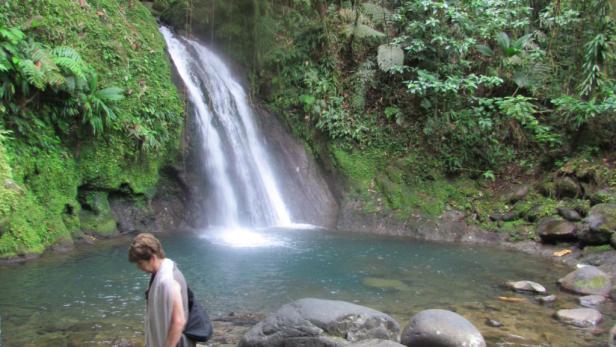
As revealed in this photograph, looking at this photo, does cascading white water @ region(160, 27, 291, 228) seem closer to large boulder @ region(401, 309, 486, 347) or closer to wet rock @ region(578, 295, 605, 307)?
wet rock @ region(578, 295, 605, 307)

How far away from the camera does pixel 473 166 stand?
42.4 feet

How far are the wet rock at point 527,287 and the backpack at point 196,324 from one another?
18.8 feet

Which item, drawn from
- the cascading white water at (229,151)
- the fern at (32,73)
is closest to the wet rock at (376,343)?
the fern at (32,73)

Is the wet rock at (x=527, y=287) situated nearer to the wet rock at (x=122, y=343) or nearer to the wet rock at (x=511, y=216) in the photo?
the wet rock at (x=511, y=216)

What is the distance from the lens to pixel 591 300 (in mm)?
7062

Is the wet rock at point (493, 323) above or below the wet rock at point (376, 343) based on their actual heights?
below

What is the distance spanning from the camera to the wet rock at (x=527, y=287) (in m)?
7.49

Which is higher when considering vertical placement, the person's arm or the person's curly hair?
the person's curly hair

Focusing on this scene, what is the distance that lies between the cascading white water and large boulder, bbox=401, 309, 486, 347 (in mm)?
6722

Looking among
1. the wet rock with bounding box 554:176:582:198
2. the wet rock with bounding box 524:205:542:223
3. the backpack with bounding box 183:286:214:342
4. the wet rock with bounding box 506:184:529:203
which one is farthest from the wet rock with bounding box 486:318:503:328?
the wet rock with bounding box 506:184:529:203

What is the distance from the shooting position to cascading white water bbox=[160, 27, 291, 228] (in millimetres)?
11695

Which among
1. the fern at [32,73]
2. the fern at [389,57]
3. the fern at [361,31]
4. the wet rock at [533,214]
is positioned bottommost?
the wet rock at [533,214]

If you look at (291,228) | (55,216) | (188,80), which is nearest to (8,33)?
(55,216)

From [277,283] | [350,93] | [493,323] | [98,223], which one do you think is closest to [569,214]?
[493,323]
